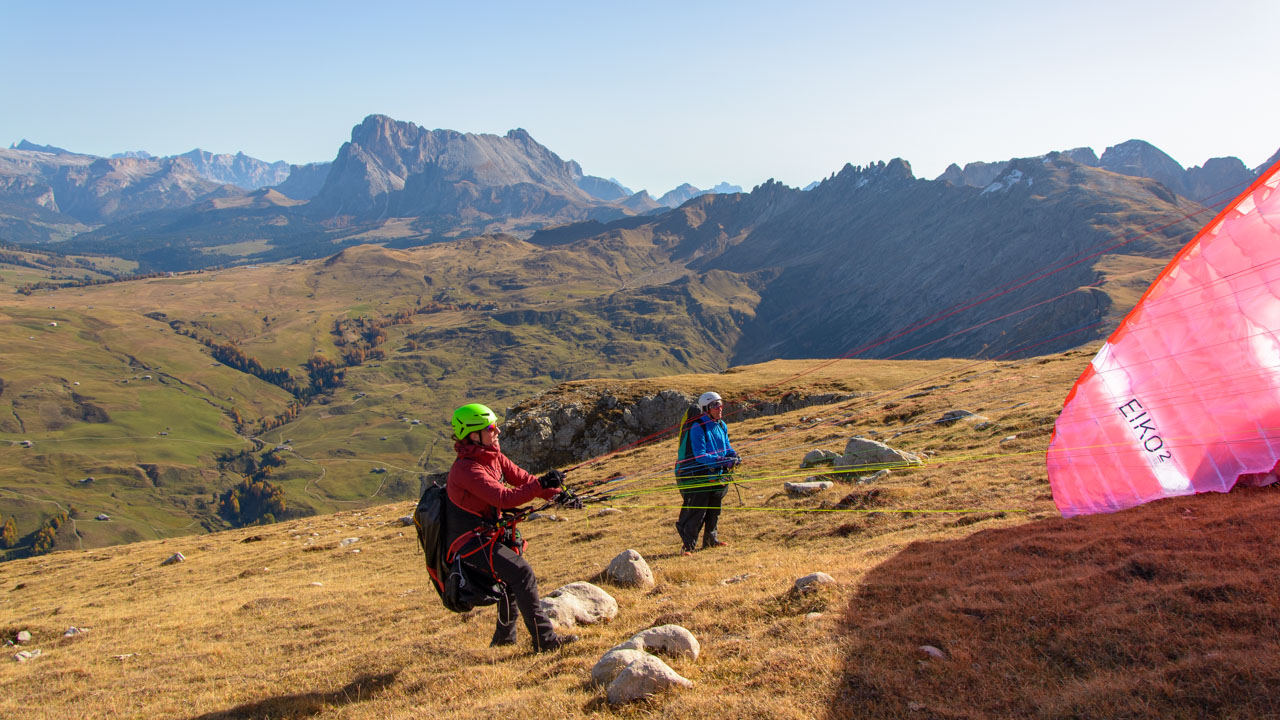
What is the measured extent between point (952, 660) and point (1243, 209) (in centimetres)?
914

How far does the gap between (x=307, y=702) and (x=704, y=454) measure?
862 centimetres

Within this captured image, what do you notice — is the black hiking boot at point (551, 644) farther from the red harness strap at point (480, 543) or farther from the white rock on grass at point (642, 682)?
the white rock on grass at point (642, 682)

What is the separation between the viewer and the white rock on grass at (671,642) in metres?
8.45

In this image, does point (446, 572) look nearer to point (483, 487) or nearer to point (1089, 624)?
point (483, 487)

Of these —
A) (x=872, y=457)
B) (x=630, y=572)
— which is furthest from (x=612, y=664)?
(x=872, y=457)

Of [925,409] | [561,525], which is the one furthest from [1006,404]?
[561,525]

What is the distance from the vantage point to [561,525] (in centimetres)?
2497

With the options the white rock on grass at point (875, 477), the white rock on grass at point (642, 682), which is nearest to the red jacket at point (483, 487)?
the white rock on grass at point (642, 682)

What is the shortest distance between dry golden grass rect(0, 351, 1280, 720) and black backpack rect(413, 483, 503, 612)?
3.43 ft

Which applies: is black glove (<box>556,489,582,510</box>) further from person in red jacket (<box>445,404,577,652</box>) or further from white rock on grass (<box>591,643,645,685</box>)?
white rock on grass (<box>591,643,645,685</box>)

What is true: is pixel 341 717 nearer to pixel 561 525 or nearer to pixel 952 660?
pixel 952 660

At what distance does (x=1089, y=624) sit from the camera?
732 centimetres

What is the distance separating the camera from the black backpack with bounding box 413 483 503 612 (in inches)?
364

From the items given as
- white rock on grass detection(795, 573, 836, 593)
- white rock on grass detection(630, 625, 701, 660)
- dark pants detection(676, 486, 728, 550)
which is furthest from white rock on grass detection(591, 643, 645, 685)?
dark pants detection(676, 486, 728, 550)
